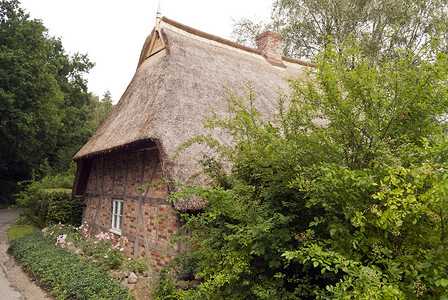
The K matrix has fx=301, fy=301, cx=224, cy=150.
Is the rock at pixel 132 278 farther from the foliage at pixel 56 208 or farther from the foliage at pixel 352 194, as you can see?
the foliage at pixel 56 208

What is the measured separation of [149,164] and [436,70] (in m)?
5.15

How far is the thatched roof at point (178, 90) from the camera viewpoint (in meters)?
5.48

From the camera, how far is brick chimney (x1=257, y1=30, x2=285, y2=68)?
10.9m

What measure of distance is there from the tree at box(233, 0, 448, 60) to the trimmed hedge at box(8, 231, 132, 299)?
10.4 metres

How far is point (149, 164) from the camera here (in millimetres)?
6332

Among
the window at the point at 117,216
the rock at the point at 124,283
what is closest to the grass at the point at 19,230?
the window at the point at 117,216

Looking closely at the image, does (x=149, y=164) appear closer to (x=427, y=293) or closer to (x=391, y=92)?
(x=391, y=92)

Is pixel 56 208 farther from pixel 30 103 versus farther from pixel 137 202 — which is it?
pixel 30 103

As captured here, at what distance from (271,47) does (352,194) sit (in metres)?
9.61

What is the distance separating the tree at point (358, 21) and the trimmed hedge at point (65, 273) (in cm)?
1042

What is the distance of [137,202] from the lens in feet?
21.5

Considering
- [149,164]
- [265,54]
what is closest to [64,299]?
[149,164]

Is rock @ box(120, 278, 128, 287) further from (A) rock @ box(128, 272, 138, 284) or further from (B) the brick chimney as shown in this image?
(B) the brick chimney

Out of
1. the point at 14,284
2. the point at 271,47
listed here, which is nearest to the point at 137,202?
the point at 14,284
